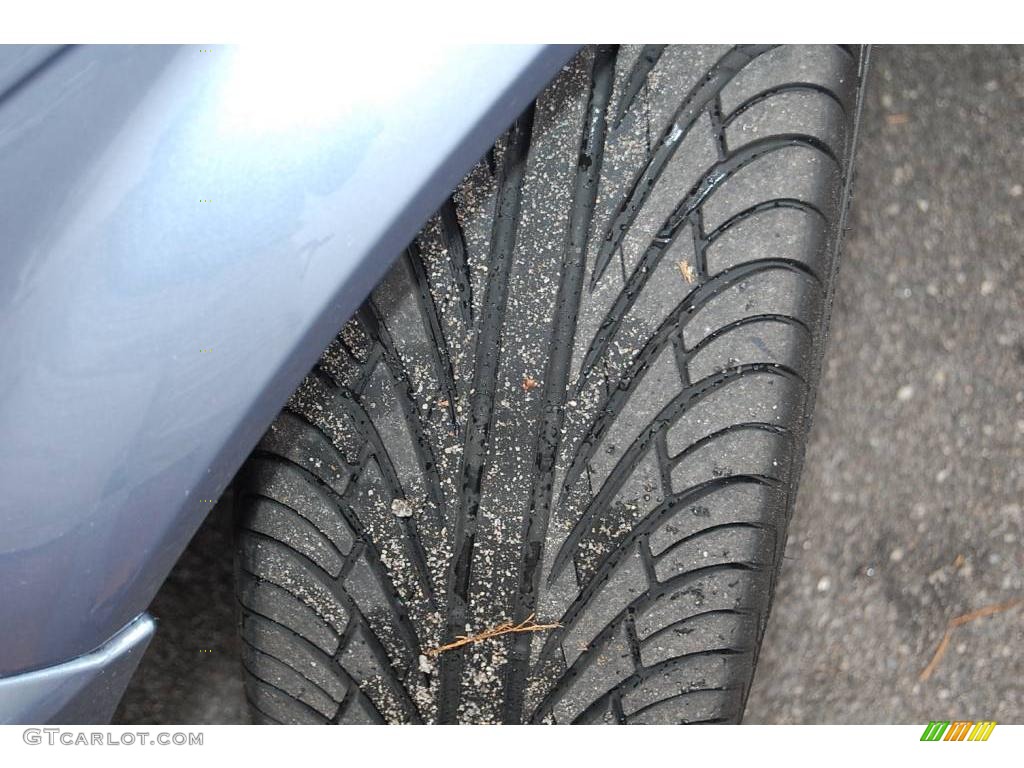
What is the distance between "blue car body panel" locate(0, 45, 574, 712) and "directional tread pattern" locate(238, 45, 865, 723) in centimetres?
15

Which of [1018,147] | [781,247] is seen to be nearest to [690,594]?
[781,247]

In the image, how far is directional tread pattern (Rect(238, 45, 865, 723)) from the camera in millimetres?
814

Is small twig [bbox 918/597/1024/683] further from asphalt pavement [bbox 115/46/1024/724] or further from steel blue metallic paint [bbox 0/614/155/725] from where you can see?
steel blue metallic paint [bbox 0/614/155/725]

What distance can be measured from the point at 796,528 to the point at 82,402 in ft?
3.30

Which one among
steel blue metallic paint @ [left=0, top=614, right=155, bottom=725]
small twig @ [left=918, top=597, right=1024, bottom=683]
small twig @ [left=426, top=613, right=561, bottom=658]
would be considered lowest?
steel blue metallic paint @ [left=0, top=614, right=155, bottom=725]

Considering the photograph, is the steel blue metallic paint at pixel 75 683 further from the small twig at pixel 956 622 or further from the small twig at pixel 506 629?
the small twig at pixel 956 622

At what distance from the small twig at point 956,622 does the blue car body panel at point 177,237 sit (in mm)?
1066

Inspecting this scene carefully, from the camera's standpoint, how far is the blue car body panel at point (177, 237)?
61 centimetres

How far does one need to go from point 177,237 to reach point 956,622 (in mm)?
1210
